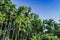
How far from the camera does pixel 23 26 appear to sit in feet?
141

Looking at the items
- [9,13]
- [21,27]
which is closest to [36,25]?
[21,27]

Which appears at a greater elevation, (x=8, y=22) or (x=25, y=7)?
(x=25, y=7)

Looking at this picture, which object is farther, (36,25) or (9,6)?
(36,25)

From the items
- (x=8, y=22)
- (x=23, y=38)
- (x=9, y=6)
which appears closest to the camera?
(x=9, y=6)

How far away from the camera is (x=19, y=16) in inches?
1672

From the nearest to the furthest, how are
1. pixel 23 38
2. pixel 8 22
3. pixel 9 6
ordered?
pixel 9 6 < pixel 8 22 < pixel 23 38

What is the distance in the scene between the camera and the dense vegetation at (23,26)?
41.2 meters

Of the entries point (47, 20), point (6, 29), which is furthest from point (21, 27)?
point (47, 20)

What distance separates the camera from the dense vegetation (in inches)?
1623

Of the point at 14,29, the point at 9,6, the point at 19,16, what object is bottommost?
the point at 14,29

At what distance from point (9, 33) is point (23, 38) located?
4.67 m

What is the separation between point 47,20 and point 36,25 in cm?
393

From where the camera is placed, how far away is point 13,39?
4641cm

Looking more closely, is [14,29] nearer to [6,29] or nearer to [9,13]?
[6,29]
